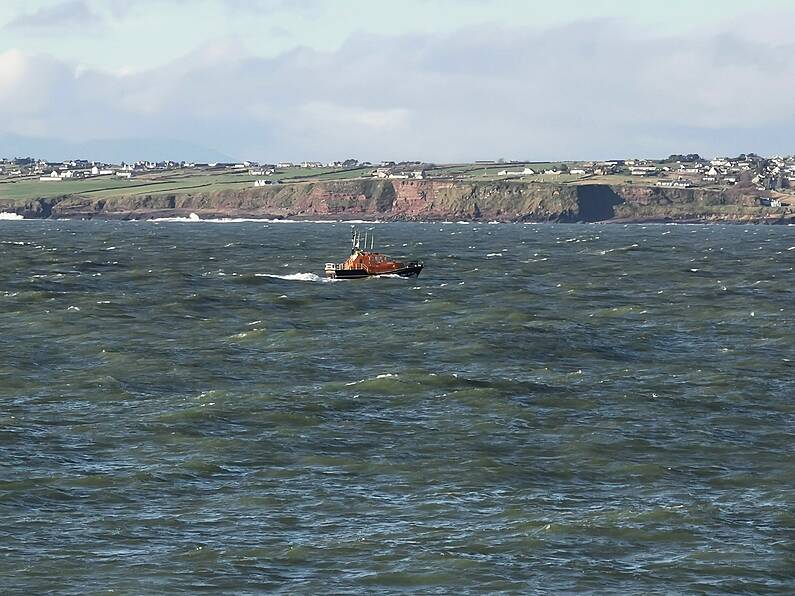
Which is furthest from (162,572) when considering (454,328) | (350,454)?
(454,328)

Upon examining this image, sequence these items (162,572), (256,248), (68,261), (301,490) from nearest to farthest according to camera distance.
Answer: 1. (162,572)
2. (301,490)
3. (68,261)
4. (256,248)

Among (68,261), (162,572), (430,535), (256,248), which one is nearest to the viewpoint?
(162,572)

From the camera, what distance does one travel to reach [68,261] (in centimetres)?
13338

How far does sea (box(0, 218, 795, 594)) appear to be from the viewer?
3269 cm

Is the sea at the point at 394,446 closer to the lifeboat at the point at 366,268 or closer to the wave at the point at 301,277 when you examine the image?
the wave at the point at 301,277

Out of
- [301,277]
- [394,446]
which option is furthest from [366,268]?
[394,446]

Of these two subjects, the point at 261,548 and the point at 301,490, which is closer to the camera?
the point at 261,548

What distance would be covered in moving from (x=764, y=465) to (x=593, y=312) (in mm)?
44334

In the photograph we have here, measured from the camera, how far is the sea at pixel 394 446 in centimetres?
3269

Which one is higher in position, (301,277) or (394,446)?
(301,277)

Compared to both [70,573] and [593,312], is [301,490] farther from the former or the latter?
[593,312]

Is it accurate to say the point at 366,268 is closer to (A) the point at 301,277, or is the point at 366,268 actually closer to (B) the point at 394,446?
(A) the point at 301,277

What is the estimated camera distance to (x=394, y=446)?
44844 millimetres

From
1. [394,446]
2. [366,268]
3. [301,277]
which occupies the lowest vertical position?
[394,446]
